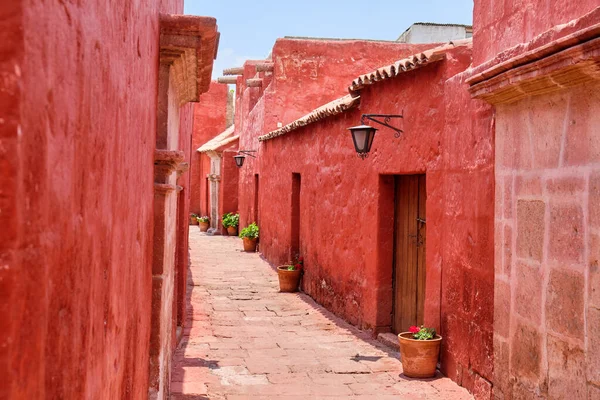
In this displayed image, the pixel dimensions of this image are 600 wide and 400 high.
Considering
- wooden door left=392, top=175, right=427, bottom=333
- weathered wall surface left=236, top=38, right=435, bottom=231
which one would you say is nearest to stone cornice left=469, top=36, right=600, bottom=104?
wooden door left=392, top=175, right=427, bottom=333

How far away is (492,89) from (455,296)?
2.25 meters

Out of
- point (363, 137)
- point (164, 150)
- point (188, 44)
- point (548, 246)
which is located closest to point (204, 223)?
point (363, 137)

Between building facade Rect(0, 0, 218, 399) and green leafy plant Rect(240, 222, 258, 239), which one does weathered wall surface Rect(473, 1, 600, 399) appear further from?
green leafy plant Rect(240, 222, 258, 239)

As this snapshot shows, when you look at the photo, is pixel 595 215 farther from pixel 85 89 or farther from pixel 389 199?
pixel 389 199

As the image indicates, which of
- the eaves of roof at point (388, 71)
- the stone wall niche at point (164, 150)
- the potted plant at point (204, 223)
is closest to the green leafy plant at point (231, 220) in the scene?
the potted plant at point (204, 223)

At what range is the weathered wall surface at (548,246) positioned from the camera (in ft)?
13.9

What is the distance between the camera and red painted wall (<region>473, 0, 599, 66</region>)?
4.50 m

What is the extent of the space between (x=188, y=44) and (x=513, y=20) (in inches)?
101

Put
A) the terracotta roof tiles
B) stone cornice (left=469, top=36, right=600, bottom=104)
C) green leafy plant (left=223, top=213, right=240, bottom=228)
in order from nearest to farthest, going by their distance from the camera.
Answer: stone cornice (left=469, top=36, right=600, bottom=104)
the terracotta roof tiles
green leafy plant (left=223, top=213, right=240, bottom=228)

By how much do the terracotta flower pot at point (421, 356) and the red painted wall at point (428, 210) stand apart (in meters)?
0.13

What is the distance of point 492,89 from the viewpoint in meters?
5.22

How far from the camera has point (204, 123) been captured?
32.8 m

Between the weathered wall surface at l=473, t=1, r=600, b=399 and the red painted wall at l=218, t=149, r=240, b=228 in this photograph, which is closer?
the weathered wall surface at l=473, t=1, r=600, b=399

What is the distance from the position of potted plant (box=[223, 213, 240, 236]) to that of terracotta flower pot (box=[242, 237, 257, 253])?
5.02 meters
